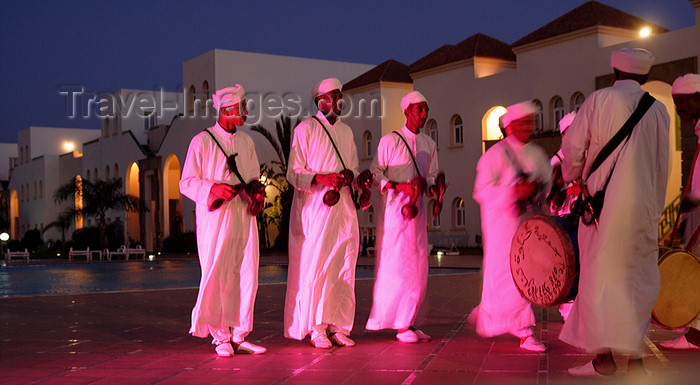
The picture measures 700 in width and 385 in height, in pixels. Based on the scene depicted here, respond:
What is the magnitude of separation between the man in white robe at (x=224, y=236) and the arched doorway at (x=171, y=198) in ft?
124

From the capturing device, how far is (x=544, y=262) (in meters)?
5.24

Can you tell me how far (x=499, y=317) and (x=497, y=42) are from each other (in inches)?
1019

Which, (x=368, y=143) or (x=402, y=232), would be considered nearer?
(x=402, y=232)

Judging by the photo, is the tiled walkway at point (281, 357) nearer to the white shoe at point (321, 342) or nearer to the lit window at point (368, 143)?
the white shoe at point (321, 342)

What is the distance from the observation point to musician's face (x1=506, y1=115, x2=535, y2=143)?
627 centimetres

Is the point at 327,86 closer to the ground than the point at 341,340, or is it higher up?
higher up

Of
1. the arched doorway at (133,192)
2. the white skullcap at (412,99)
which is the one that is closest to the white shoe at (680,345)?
the white skullcap at (412,99)

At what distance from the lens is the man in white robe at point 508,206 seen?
6.04 meters

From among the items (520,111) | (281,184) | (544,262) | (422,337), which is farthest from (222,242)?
(281,184)

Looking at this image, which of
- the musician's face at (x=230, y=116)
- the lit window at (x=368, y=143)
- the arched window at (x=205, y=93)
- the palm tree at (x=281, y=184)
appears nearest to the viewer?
the musician's face at (x=230, y=116)

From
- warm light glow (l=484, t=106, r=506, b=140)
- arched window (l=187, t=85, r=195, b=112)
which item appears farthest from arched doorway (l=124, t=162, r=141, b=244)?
warm light glow (l=484, t=106, r=506, b=140)

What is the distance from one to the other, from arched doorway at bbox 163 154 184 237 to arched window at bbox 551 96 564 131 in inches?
909

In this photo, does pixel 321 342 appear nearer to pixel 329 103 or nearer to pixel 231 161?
pixel 231 161

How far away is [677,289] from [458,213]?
25.2 metres
